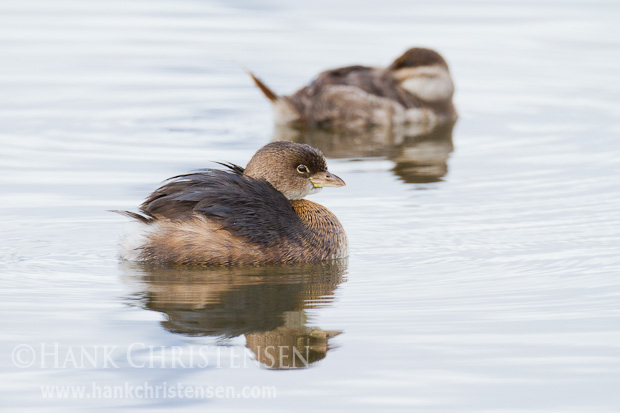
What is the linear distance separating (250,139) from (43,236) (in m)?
4.07

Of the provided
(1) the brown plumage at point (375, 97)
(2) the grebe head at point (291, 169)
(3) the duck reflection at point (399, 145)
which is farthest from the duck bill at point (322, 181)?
(1) the brown plumage at point (375, 97)

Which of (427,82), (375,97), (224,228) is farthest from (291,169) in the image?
(427,82)

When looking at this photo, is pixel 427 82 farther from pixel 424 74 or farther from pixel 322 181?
pixel 322 181

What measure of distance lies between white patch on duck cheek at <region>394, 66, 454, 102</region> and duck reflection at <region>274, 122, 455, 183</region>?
0.49 meters

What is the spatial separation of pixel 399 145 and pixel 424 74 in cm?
187

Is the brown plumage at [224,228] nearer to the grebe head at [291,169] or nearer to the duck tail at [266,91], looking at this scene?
the grebe head at [291,169]

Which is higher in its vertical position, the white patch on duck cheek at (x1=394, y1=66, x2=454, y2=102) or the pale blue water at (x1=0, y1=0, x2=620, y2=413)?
the white patch on duck cheek at (x1=394, y1=66, x2=454, y2=102)

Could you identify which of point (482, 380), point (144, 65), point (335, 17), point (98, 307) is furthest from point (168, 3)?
point (482, 380)

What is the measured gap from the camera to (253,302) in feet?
24.2

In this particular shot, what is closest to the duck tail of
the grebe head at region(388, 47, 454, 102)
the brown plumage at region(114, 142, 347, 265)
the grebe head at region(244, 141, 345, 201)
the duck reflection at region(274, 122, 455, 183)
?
the duck reflection at region(274, 122, 455, 183)

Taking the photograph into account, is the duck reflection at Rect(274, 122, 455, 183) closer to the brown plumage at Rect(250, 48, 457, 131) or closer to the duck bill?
the brown plumage at Rect(250, 48, 457, 131)

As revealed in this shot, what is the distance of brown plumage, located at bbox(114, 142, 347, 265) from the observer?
8008 mm

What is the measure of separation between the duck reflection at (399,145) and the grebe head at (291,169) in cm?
229

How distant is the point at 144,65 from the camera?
52.4 feet
